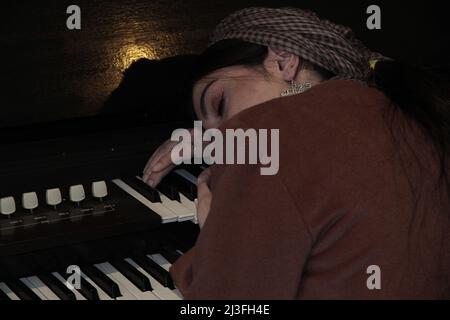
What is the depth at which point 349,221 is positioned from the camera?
5.51ft

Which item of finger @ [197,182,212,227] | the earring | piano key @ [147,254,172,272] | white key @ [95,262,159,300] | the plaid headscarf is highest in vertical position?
the plaid headscarf

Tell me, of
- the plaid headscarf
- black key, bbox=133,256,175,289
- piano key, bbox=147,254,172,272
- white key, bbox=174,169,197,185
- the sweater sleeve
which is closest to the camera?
the sweater sleeve

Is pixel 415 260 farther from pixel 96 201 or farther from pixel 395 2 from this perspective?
pixel 395 2

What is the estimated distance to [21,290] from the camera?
7.00ft

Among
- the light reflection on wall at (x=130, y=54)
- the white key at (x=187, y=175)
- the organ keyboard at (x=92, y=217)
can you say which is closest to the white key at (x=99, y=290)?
the organ keyboard at (x=92, y=217)

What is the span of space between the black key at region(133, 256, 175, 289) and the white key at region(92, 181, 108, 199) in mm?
176

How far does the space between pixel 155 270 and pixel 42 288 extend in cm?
27

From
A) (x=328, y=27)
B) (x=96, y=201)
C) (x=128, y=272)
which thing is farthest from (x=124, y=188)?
(x=328, y=27)

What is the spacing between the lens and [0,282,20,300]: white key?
2107mm

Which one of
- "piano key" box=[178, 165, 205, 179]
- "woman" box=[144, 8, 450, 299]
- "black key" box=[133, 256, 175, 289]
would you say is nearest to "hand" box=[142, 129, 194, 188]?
"piano key" box=[178, 165, 205, 179]

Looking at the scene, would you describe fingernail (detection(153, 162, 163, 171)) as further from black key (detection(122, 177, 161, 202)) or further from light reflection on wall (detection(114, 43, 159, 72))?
light reflection on wall (detection(114, 43, 159, 72))

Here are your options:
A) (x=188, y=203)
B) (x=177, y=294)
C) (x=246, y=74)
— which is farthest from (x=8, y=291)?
(x=246, y=74)

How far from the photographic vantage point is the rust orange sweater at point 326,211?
5.38 feet
